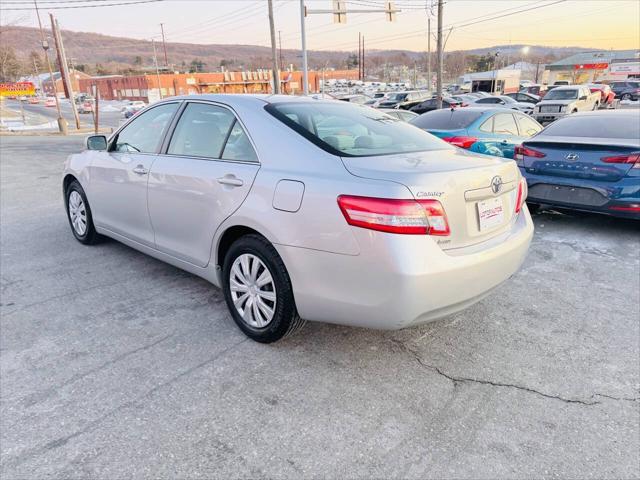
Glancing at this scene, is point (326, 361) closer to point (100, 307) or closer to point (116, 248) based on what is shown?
point (100, 307)

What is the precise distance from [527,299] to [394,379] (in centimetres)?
165

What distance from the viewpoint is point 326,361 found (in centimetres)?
286

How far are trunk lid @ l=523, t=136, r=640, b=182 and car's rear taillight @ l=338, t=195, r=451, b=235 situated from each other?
12.2 ft

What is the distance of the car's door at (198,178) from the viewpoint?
300 centimetres

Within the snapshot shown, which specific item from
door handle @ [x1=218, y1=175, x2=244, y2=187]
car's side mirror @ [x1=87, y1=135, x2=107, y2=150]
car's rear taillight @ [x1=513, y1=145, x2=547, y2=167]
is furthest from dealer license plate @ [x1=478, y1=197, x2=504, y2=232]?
car's side mirror @ [x1=87, y1=135, x2=107, y2=150]

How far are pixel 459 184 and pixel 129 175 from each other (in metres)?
2.82

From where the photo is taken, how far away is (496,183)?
108 inches

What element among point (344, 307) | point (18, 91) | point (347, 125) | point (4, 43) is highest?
point (4, 43)

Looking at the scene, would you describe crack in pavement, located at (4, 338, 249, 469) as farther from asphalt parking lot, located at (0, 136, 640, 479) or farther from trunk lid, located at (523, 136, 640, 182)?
trunk lid, located at (523, 136, 640, 182)

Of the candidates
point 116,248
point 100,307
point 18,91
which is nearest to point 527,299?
point 100,307

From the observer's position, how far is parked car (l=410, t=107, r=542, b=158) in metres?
6.73

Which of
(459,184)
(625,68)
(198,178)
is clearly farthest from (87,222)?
(625,68)

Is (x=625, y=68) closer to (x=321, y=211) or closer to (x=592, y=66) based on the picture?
(x=592, y=66)

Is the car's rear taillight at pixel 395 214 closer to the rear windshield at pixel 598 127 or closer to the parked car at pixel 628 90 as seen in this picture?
the rear windshield at pixel 598 127
